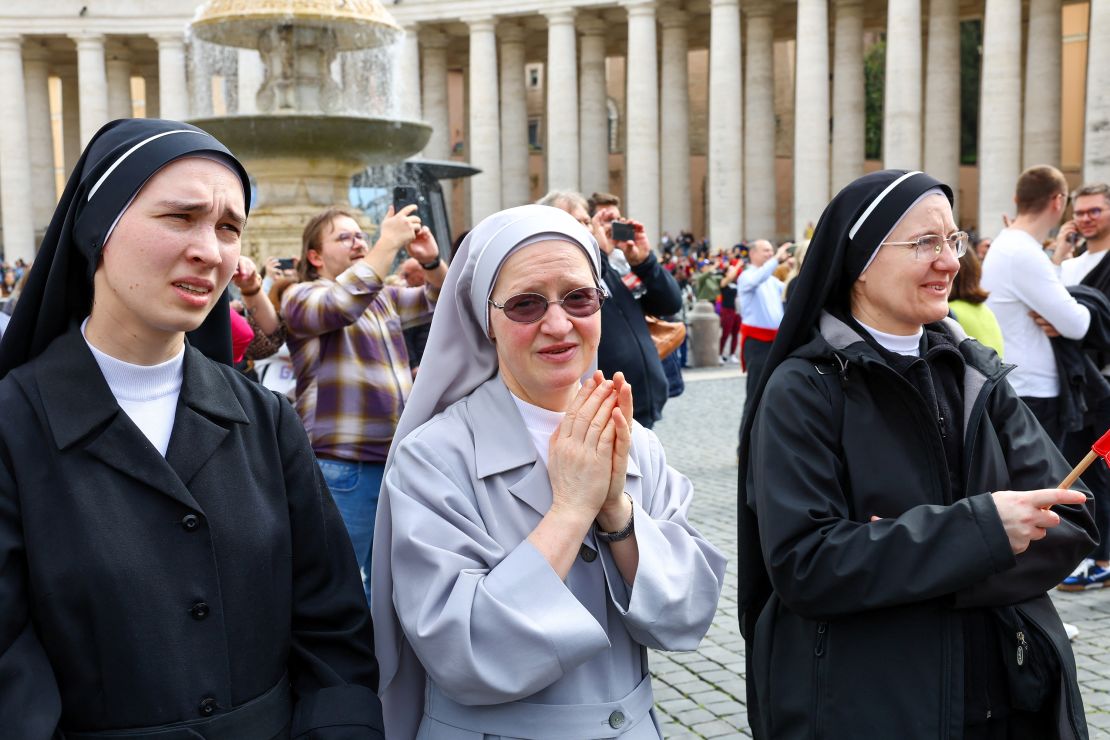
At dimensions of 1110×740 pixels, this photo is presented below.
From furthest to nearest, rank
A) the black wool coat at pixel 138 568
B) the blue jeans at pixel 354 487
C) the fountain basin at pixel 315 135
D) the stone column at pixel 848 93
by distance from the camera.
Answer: the stone column at pixel 848 93 < the fountain basin at pixel 315 135 < the blue jeans at pixel 354 487 < the black wool coat at pixel 138 568

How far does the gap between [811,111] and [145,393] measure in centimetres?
3870

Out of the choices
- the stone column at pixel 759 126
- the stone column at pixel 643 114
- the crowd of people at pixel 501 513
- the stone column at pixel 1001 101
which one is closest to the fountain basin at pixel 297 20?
the crowd of people at pixel 501 513

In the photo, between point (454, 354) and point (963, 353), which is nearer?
point (454, 354)

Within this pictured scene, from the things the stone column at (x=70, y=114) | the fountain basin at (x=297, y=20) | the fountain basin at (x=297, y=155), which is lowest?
the fountain basin at (x=297, y=155)

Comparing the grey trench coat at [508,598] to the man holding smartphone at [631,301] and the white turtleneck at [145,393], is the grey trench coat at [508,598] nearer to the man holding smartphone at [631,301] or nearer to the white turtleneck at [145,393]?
the white turtleneck at [145,393]

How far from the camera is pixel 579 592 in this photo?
2760mm

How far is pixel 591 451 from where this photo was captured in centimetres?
265

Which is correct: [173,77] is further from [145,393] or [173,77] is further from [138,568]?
[138,568]

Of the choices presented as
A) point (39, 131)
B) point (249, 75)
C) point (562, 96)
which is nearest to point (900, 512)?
point (562, 96)

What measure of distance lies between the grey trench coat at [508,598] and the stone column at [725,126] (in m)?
38.7

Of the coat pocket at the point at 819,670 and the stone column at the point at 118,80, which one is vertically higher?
the stone column at the point at 118,80

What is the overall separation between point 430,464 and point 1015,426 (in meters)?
1.57

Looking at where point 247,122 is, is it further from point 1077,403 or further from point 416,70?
point 416,70

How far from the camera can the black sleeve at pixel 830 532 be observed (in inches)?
114
